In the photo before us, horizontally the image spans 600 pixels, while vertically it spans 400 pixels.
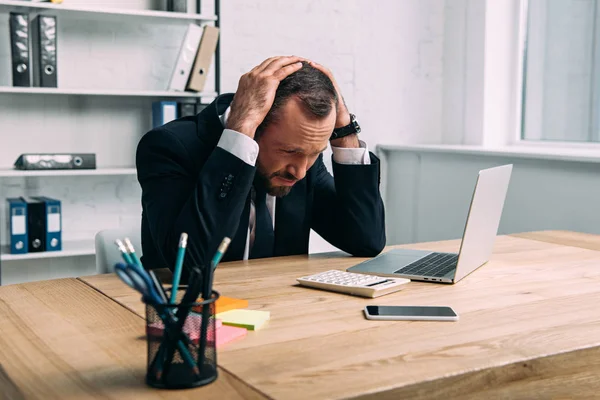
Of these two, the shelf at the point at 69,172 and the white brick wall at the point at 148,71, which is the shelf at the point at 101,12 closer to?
the white brick wall at the point at 148,71

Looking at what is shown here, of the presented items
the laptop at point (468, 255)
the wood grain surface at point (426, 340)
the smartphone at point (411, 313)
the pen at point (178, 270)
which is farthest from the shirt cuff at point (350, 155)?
the pen at point (178, 270)

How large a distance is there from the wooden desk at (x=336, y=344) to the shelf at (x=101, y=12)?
1.80 m

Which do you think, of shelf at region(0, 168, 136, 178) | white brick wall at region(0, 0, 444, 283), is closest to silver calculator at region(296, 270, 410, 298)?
shelf at region(0, 168, 136, 178)

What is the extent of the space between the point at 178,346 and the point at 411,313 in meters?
0.46

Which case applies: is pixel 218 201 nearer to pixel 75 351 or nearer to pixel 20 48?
pixel 75 351

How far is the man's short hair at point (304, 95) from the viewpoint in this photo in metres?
1.57

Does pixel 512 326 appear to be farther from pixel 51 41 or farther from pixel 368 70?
pixel 368 70

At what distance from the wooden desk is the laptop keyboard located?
59mm

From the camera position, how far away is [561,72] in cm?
349

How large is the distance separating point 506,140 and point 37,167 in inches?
91.5

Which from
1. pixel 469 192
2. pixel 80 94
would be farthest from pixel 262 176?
pixel 469 192

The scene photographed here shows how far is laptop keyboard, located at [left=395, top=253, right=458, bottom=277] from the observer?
4.78 ft

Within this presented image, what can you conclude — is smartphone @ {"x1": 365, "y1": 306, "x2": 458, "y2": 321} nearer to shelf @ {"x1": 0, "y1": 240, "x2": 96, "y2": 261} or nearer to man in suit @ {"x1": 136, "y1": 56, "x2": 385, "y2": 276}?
man in suit @ {"x1": 136, "y1": 56, "x2": 385, "y2": 276}

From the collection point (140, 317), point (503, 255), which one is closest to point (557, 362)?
point (140, 317)
